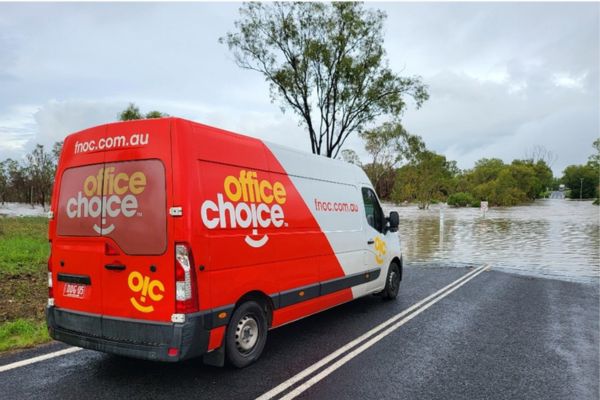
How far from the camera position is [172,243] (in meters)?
4.09

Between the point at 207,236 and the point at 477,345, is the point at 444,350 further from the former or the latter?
the point at 207,236

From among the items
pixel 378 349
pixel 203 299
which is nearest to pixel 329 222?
pixel 378 349

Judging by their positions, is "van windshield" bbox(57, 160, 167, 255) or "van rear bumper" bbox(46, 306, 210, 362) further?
"van windshield" bbox(57, 160, 167, 255)

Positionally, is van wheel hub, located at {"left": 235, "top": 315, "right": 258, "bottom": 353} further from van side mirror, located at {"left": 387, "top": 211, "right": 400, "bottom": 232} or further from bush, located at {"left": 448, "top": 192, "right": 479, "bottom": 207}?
bush, located at {"left": 448, "top": 192, "right": 479, "bottom": 207}

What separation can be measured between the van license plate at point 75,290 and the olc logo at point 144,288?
0.68 metres

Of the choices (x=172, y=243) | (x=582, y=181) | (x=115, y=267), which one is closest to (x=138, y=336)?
(x=115, y=267)

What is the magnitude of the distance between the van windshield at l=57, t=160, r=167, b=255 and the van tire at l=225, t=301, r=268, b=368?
1.16 meters

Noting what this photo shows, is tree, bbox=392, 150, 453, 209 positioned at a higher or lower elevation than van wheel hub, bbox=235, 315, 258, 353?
higher

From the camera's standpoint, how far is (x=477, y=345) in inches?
229

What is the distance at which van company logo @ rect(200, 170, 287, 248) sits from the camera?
174 inches

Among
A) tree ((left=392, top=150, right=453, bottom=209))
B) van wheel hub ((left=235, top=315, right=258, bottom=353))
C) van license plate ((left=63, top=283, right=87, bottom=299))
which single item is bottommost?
van wheel hub ((left=235, top=315, right=258, bottom=353))

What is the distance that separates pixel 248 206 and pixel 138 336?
1.71 meters

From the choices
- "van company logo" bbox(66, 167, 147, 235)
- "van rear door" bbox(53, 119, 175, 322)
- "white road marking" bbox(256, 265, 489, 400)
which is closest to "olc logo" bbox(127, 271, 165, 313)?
"van rear door" bbox(53, 119, 175, 322)

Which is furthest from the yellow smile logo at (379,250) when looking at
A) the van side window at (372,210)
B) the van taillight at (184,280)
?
the van taillight at (184,280)
